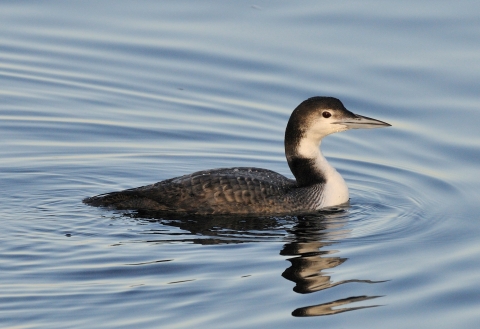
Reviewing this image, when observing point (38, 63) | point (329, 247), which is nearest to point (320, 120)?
point (329, 247)

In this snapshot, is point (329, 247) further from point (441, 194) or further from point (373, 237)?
point (441, 194)

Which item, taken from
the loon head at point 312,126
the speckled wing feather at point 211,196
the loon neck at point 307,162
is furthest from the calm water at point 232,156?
the loon head at point 312,126

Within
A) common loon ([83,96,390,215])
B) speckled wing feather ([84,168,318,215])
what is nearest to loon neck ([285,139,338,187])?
common loon ([83,96,390,215])

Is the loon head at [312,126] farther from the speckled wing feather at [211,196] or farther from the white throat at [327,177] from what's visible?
the speckled wing feather at [211,196]

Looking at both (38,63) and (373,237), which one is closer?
(373,237)

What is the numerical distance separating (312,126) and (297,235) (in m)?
1.60

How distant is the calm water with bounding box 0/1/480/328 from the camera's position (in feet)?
28.7

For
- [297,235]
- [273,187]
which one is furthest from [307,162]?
[297,235]

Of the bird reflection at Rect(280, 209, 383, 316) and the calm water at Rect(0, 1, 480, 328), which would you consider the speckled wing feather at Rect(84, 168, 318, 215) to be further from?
the bird reflection at Rect(280, 209, 383, 316)

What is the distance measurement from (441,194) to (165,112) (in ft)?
13.5

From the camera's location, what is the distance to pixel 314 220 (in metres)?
11.2

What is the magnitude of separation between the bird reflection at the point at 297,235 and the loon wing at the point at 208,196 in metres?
0.14

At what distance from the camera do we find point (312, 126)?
11.8 metres

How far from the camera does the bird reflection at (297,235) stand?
9.36 meters
